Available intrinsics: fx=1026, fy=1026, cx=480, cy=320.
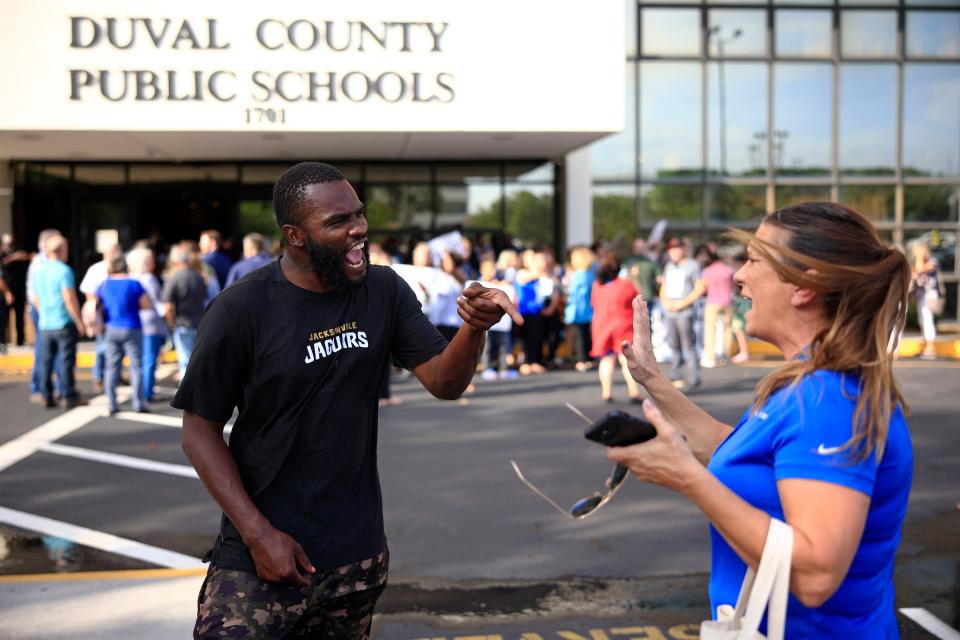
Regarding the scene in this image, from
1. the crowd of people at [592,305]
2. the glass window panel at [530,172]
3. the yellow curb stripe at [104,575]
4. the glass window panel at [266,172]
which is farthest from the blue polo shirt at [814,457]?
the glass window panel at [530,172]

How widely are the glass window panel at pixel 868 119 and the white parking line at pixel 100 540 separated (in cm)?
1999

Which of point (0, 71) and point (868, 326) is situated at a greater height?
point (0, 71)

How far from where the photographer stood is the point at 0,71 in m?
16.1

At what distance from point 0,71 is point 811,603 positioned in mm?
16949

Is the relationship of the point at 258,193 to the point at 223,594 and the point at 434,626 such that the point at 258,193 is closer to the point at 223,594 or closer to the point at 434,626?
the point at 434,626

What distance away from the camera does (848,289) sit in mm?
2100

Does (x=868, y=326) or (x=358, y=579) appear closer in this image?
(x=868, y=326)

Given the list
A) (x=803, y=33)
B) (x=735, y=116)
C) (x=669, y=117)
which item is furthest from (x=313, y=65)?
(x=803, y=33)

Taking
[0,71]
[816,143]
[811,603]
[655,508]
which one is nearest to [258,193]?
[0,71]

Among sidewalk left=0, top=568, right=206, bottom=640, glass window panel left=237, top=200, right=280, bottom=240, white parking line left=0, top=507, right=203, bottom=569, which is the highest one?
glass window panel left=237, top=200, right=280, bottom=240

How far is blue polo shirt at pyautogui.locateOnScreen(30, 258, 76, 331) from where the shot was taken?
37.2ft

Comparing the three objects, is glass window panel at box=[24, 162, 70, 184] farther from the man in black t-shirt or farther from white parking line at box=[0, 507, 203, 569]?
the man in black t-shirt

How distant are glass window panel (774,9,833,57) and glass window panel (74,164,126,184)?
14441 mm

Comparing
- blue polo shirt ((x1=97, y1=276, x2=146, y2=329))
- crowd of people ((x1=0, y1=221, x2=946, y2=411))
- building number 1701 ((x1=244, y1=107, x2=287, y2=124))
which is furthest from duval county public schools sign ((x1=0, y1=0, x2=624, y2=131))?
blue polo shirt ((x1=97, y1=276, x2=146, y2=329))
